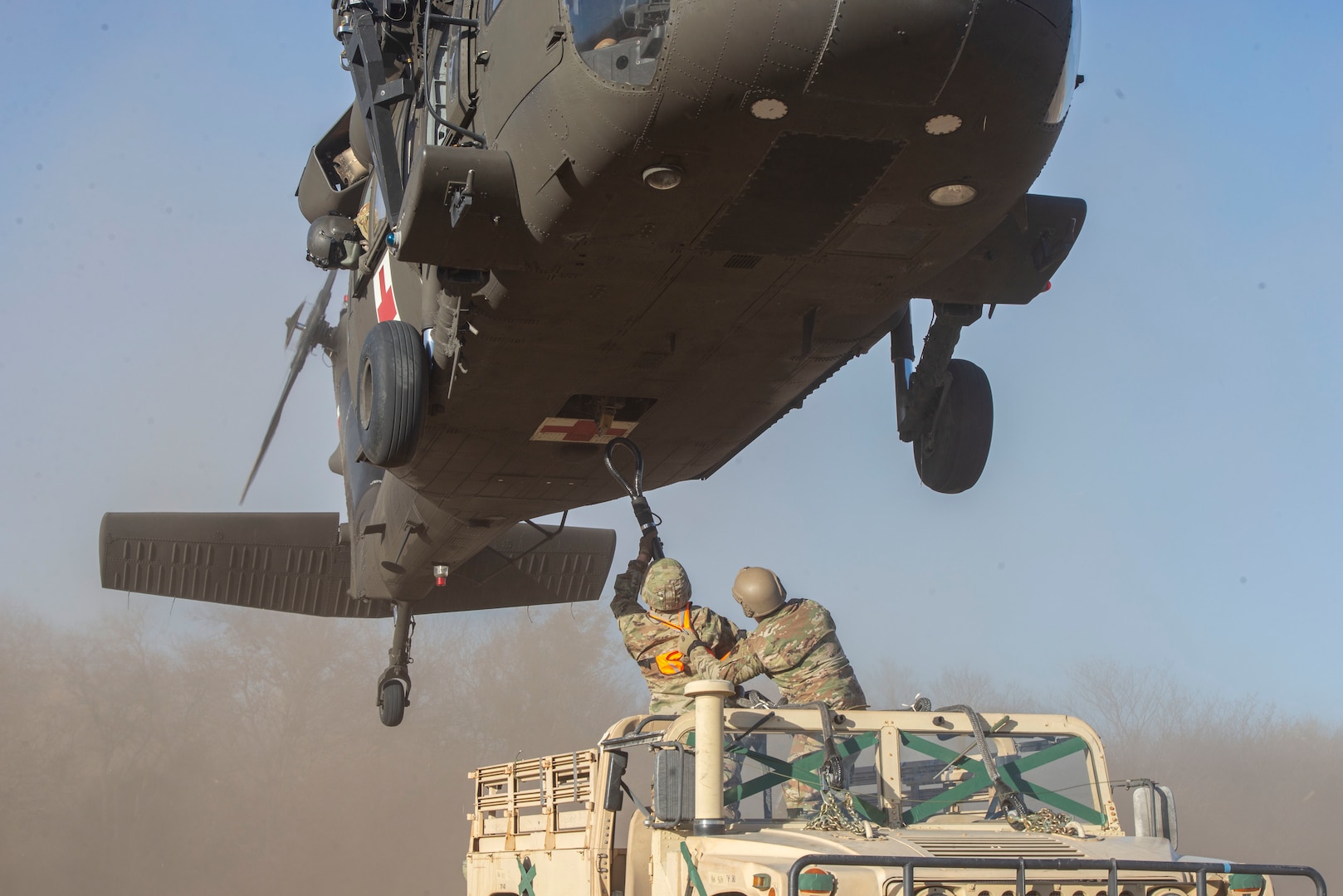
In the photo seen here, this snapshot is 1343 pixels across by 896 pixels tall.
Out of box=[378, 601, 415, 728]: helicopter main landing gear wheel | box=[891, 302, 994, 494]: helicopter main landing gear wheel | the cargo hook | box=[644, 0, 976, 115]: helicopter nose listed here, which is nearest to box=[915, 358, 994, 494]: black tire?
box=[891, 302, 994, 494]: helicopter main landing gear wheel

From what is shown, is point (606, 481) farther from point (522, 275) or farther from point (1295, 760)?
point (1295, 760)

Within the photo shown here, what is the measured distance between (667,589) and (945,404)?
2.53m

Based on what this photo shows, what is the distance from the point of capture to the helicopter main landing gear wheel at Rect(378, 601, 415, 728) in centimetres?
1169

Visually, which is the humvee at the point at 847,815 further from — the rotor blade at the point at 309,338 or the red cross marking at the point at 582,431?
the rotor blade at the point at 309,338

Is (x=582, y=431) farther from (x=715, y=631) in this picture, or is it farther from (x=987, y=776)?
(x=987, y=776)

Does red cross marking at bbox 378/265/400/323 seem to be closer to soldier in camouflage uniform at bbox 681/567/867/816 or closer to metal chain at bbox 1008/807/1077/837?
soldier in camouflage uniform at bbox 681/567/867/816

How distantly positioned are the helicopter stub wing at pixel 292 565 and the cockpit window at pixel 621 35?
6.64 metres

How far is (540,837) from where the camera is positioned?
212 inches

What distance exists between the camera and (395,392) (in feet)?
22.3

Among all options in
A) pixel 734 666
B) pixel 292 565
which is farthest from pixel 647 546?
pixel 292 565

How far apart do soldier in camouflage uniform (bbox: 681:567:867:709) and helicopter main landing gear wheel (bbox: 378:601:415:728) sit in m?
6.58

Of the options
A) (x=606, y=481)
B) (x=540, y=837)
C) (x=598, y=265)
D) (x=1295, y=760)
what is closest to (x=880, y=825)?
(x=540, y=837)

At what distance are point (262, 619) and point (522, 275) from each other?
78.7ft

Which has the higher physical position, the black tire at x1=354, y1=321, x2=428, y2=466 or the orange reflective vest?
the black tire at x1=354, y1=321, x2=428, y2=466
